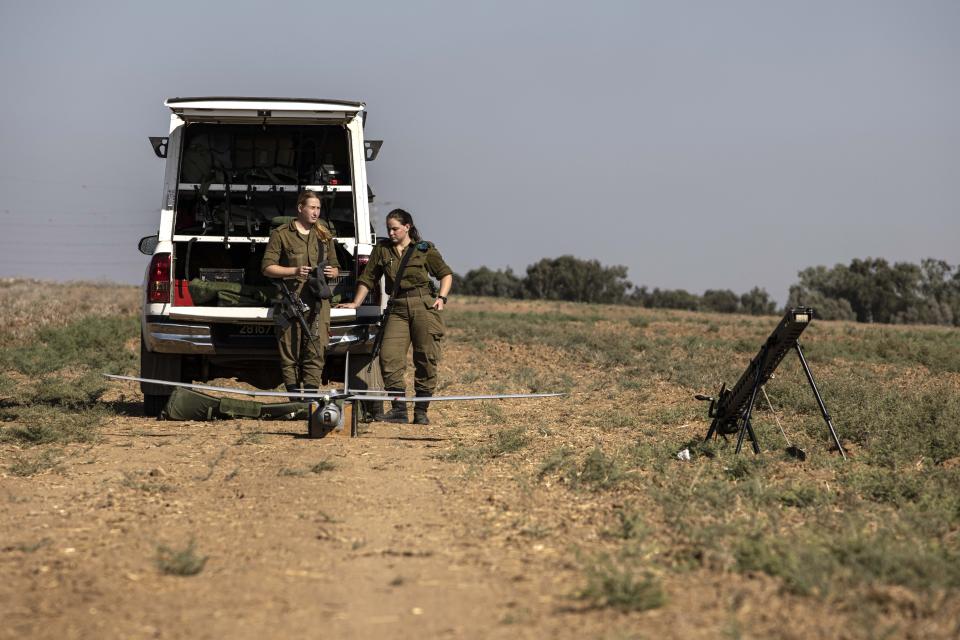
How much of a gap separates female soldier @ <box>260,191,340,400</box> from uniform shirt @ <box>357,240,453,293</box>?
327mm

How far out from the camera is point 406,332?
10.6 m

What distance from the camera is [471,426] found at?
10.9 meters

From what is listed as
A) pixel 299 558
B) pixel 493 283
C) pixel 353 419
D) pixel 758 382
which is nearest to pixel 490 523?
pixel 299 558

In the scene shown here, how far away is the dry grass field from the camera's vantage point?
15.1 ft

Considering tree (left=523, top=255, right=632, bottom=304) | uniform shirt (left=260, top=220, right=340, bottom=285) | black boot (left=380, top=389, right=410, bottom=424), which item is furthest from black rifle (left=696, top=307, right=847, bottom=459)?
tree (left=523, top=255, right=632, bottom=304)

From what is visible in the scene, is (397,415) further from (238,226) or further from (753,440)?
→ (753,440)

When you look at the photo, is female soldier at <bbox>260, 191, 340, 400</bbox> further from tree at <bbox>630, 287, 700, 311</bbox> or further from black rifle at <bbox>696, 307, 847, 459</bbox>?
tree at <bbox>630, 287, 700, 311</bbox>

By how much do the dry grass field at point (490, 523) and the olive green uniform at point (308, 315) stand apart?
2.44 ft

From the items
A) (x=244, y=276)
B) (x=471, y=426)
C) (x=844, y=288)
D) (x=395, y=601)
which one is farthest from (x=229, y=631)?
(x=844, y=288)

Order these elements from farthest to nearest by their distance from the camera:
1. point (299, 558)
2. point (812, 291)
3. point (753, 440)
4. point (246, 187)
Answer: point (812, 291) < point (246, 187) < point (753, 440) < point (299, 558)

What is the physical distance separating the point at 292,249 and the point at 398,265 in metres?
0.93

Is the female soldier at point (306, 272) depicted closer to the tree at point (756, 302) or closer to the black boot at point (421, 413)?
the black boot at point (421, 413)

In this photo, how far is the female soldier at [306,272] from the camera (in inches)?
404

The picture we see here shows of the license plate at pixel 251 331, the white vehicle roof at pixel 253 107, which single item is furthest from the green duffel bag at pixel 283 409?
the white vehicle roof at pixel 253 107
